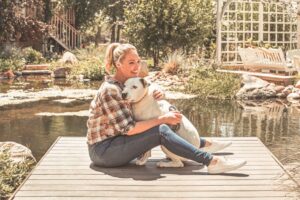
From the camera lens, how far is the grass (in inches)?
176

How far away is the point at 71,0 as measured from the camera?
93.4 ft

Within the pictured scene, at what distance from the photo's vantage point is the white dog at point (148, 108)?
13.6 ft

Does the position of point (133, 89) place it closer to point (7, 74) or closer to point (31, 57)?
point (7, 74)

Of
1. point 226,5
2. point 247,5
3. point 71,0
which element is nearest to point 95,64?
point 226,5

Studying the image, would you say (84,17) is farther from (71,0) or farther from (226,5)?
(226,5)

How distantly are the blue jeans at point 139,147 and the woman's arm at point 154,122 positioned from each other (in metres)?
0.03

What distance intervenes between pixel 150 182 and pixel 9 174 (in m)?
1.45

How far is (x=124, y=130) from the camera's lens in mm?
4117

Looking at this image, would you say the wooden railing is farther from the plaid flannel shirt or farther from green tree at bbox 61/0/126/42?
the plaid flannel shirt

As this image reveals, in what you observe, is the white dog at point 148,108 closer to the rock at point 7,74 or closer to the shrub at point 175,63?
the shrub at point 175,63

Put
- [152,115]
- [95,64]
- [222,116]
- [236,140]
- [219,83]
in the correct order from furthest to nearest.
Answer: [95,64], [219,83], [222,116], [236,140], [152,115]

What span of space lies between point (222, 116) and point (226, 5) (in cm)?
986

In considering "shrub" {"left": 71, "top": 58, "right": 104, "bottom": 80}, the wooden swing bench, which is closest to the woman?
the wooden swing bench

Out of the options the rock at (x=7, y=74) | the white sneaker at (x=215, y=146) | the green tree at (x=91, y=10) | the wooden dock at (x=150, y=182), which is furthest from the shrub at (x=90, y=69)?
the white sneaker at (x=215, y=146)
